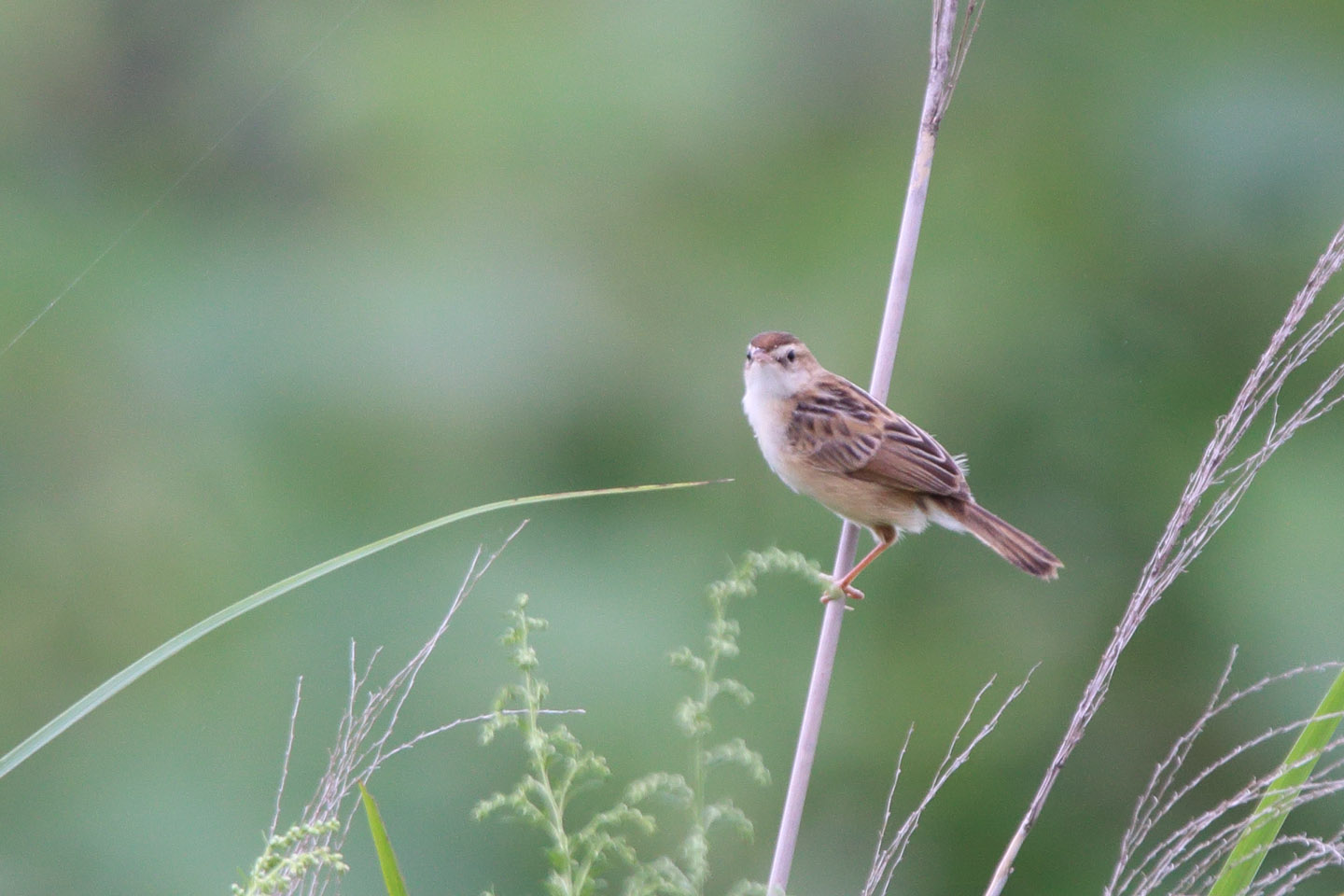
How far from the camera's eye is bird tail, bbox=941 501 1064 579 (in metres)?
3.51

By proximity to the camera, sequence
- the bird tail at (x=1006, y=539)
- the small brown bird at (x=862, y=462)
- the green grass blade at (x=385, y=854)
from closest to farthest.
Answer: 1. the green grass blade at (x=385, y=854)
2. the bird tail at (x=1006, y=539)
3. the small brown bird at (x=862, y=462)

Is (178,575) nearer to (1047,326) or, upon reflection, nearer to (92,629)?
(92,629)

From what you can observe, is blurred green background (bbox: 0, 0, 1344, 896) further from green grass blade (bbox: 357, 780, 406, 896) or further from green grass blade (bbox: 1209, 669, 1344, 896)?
green grass blade (bbox: 1209, 669, 1344, 896)

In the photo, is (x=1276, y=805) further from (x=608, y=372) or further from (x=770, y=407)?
(x=608, y=372)

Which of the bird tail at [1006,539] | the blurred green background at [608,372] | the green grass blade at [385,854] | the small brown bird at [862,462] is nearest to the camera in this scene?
the green grass blade at [385,854]

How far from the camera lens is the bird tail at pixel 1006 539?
11.5 ft

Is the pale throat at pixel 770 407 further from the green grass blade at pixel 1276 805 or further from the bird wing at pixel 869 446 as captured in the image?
the green grass blade at pixel 1276 805

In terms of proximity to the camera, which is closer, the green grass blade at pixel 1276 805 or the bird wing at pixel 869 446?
the green grass blade at pixel 1276 805

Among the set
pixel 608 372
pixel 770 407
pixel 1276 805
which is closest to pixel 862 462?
pixel 770 407

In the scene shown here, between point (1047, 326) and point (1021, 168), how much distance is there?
2.54 feet

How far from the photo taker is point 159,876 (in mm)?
4344

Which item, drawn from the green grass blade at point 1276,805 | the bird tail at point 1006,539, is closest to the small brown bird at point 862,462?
the bird tail at point 1006,539

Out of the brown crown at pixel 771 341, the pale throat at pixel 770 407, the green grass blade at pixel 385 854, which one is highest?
the brown crown at pixel 771 341

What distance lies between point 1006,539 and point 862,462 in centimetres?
44
